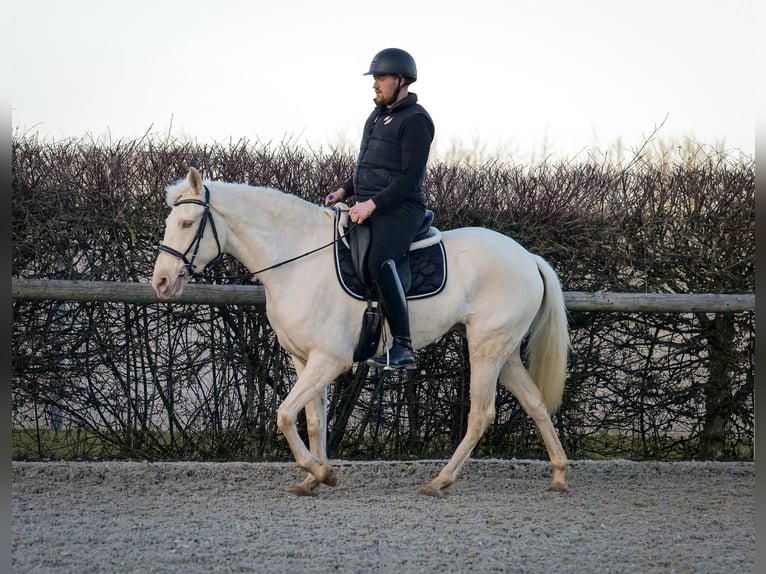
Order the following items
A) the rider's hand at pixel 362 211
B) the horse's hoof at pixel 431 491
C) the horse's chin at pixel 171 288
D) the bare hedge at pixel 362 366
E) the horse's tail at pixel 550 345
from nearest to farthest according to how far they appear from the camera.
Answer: the horse's chin at pixel 171 288, the rider's hand at pixel 362 211, the horse's hoof at pixel 431 491, the horse's tail at pixel 550 345, the bare hedge at pixel 362 366

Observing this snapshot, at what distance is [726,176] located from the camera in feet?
25.4

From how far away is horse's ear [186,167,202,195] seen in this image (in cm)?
569

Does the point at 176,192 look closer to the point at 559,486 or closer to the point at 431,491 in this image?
the point at 431,491

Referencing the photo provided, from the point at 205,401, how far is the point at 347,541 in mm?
2706

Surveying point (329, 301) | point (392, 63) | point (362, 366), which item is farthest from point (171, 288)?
point (362, 366)

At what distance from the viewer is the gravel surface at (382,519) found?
14.8 feet

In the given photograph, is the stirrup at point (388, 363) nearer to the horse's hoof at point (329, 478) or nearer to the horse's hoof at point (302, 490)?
the horse's hoof at point (329, 478)

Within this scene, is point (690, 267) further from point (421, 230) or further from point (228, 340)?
point (228, 340)

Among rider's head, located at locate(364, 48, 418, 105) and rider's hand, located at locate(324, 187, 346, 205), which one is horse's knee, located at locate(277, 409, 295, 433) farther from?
rider's head, located at locate(364, 48, 418, 105)

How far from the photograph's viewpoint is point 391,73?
235 inches

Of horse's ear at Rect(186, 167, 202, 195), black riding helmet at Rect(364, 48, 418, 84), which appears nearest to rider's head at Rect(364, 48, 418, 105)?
black riding helmet at Rect(364, 48, 418, 84)

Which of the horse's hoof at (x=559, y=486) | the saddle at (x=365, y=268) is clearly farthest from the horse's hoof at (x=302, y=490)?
the horse's hoof at (x=559, y=486)

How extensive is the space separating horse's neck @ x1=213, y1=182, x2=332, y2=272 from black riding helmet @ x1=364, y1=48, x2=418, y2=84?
3.40 ft

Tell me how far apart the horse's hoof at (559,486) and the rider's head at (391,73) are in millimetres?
2901
